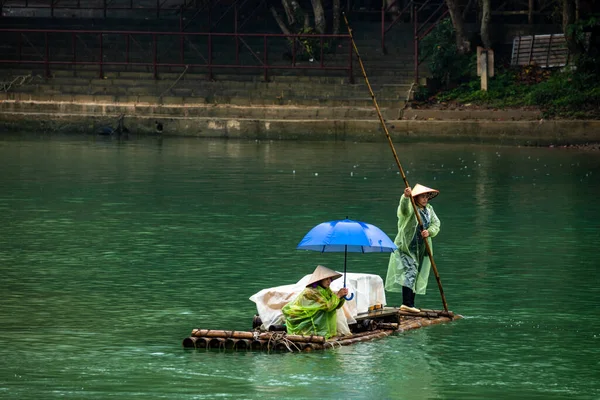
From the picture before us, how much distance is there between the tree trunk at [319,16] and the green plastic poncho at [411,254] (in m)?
27.0

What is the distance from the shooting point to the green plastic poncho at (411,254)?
Result: 13391 mm

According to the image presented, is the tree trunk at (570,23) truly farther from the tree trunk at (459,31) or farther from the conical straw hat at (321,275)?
the conical straw hat at (321,275)

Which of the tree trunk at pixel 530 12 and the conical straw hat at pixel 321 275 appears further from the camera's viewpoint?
the tree trunk at pixel 530 12

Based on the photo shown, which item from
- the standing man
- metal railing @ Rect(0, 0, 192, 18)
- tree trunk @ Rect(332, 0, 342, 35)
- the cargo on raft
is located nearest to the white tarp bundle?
the cargo on raft

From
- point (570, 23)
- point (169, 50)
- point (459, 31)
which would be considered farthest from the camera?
point (169, 50)

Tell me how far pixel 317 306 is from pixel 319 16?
29085 mm

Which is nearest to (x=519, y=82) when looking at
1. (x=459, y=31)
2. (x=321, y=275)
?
(x=459, y=31)

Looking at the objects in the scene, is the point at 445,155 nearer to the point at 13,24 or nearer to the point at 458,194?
the point at 458,194

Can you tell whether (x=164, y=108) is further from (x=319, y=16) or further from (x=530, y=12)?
(x=530, y=12)

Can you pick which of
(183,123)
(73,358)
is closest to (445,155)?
(183,123)

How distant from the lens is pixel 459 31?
38625mm

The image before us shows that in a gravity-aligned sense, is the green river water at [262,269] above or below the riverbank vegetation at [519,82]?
below

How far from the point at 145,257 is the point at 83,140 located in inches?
739

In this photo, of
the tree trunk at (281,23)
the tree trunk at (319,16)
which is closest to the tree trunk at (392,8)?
the tree trunk at (319,16)
